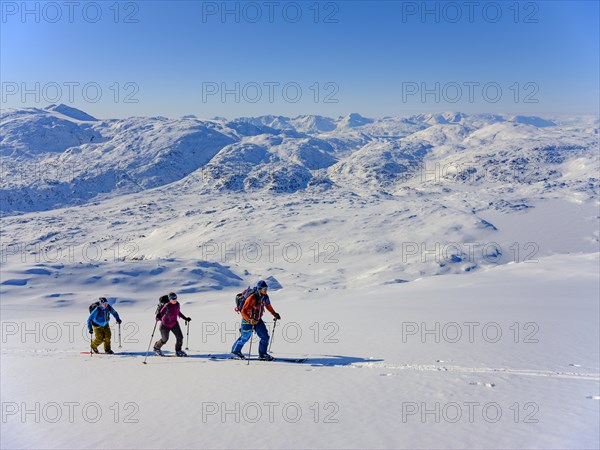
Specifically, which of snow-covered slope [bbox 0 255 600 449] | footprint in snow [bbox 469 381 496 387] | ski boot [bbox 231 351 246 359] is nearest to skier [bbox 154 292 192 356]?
snow-covered slope [bbox 0 255 600 449]

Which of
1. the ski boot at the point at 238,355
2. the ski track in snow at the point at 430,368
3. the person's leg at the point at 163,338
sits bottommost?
the ski boot at the point at 238,355

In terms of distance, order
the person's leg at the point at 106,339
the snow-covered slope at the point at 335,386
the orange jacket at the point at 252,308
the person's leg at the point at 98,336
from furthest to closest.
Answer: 1. the person's leg at the point at 106,339
2. the person's leg at the point at 98,336
3. the orange jacket at the point at 252,308
4. the snow-covered slope at the point at 335,386

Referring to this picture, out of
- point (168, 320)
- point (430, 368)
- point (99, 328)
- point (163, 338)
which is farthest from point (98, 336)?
point (430, 368)

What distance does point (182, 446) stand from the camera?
5.61 metres

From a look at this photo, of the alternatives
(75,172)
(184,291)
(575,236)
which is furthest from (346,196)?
(75,172)

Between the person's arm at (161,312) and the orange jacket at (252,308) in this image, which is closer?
the orange jacket at (252,308)

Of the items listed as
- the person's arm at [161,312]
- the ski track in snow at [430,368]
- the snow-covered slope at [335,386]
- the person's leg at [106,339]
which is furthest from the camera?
the person's leg at [106,339]

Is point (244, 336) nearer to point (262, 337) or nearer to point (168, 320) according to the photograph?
point (262, 337)

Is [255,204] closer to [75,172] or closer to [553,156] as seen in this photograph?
[75,172]

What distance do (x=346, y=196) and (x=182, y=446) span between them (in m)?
144

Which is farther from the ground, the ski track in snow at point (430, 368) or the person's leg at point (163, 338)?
the person's leg at point (163, 338)

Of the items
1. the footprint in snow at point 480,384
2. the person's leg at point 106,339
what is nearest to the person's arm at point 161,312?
the person's leg at point 106,339

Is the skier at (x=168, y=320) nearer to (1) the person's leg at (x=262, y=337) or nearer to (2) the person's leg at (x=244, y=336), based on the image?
(2) the person's leg at (x=244, y=336)

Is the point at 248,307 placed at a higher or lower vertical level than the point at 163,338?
higher
